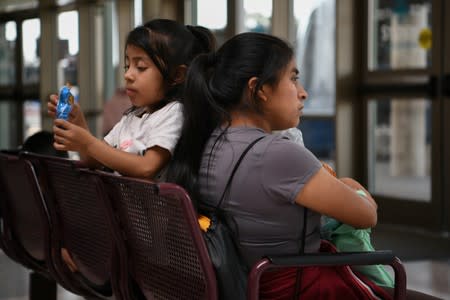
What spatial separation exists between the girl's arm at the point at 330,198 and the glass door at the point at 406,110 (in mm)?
4461

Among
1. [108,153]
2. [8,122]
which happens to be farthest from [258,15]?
[8,122]

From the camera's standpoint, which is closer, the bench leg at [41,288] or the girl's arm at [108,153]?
the girl's arm at [108,153]

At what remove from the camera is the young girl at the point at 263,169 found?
1.91 metres

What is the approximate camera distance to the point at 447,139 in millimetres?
6184

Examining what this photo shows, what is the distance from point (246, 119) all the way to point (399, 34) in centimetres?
497

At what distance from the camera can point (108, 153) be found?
7.43ft

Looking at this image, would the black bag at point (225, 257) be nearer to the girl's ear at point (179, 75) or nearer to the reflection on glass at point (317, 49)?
the girl's ear at point (179, 75)

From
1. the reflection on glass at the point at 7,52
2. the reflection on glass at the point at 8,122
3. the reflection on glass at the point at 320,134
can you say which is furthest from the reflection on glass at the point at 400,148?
the reflection on glass at the point at 7,52

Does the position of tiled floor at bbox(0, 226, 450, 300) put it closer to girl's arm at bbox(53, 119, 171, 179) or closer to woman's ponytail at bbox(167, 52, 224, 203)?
girl's arm at bbox(53, 119, 171, 179)

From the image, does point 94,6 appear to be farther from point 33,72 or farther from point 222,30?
point 222,30

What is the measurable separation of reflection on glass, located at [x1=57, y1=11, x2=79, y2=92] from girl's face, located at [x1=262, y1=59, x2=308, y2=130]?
974cm

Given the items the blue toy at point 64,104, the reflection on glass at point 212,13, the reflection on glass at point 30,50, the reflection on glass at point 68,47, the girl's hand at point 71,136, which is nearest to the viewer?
the girl's hand at point 71,136

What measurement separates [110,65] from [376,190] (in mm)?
4994

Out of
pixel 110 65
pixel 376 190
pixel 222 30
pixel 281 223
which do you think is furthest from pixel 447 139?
pixel 110 65
